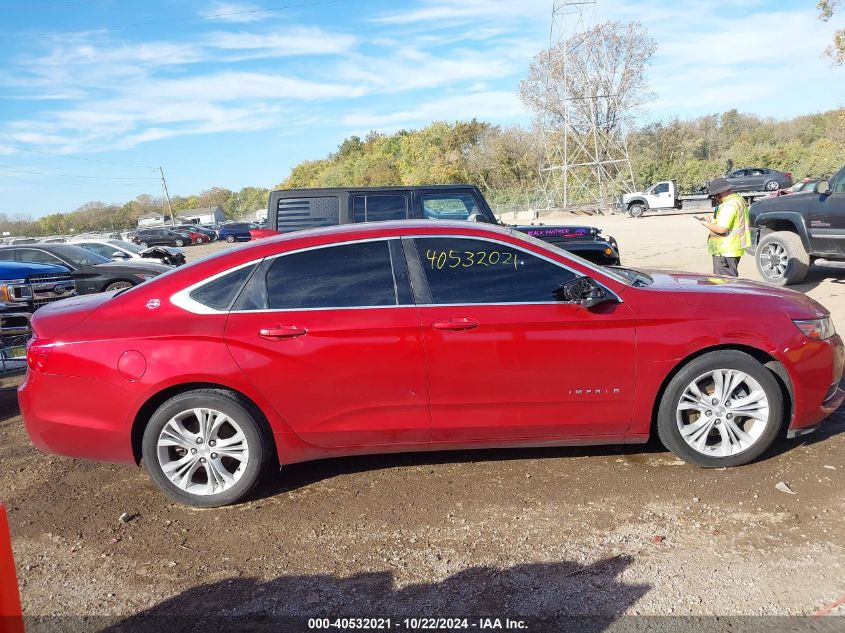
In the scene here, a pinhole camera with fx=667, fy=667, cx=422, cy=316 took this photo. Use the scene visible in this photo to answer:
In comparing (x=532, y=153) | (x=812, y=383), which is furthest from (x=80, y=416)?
(x=532, y=153)

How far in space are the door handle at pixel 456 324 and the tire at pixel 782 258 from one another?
7.90 meters

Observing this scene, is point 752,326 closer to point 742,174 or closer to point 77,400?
point 77,400

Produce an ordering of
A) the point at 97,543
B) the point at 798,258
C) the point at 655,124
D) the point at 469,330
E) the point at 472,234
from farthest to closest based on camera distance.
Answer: the point at 655,124 < the point at 798,258 < the point at 472,234 < the point at 469,330 < the point at 97,543

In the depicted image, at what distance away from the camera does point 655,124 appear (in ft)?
184

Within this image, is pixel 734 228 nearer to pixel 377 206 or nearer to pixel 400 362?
pixel 377 206

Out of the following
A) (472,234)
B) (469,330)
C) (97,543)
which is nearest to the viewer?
(97,543)

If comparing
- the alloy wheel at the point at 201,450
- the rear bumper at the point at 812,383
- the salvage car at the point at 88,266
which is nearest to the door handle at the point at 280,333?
the alloy wheel at the point at 201,450

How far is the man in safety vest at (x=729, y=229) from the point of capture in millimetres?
7988

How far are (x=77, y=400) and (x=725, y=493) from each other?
383cm

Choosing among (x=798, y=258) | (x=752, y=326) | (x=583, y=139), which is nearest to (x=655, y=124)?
(x=583, y=139)

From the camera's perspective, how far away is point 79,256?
14812 mm

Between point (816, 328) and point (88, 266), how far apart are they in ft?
44.6

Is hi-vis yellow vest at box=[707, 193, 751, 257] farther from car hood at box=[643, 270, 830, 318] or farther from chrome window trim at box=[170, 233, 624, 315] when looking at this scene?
chrome window trim at box=[170, 233, 624, 315]

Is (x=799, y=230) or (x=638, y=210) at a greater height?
(x=638, y=210)
